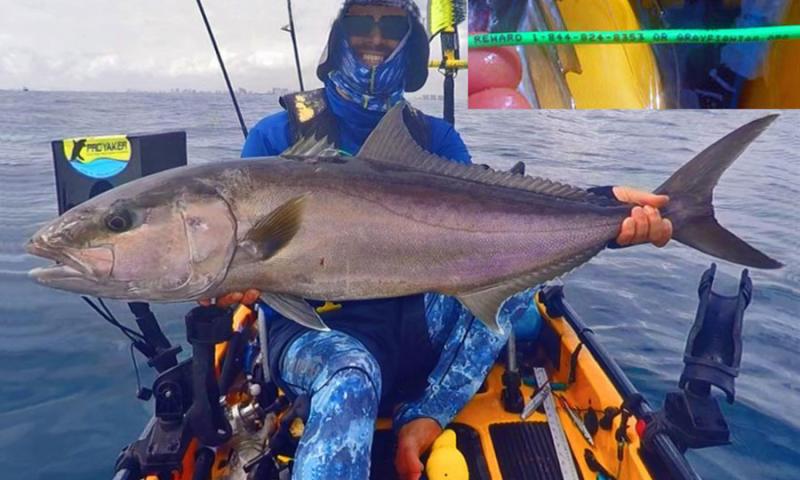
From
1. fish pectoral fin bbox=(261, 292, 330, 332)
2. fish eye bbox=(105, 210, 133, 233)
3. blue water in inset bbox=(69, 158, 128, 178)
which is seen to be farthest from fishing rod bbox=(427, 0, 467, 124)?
fish eye bbox=(105, 210, 133, 233)

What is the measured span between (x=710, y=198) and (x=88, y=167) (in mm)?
3670

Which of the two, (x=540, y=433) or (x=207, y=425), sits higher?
(x=207, y=425)

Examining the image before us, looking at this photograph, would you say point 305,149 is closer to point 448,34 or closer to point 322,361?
point 322,361

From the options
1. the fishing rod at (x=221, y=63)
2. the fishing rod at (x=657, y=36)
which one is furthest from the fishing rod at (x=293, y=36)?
the fishing rod at (x=657, y=36)

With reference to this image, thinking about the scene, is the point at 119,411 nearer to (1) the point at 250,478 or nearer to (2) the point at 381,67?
(1) the point at 250,478

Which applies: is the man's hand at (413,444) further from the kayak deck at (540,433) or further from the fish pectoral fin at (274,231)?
the fish pectoral fin at (274,231)

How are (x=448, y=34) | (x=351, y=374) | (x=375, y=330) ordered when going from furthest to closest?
1. (x=448, y=34)
2. (x=375, y=330)
3. (x=351, y=374)

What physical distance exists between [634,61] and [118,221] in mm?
5871

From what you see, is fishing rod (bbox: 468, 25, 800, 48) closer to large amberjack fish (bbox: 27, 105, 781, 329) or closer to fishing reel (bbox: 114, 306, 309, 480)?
large amberjack fish (bbox: 27, 105, 781, 329)

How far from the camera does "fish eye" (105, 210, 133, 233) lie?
2426 millimetres

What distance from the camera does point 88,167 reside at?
3.87 meters

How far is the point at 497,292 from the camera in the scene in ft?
9.69

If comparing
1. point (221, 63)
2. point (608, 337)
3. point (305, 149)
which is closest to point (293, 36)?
point (221, 63)

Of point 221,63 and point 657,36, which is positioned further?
point 221,63
